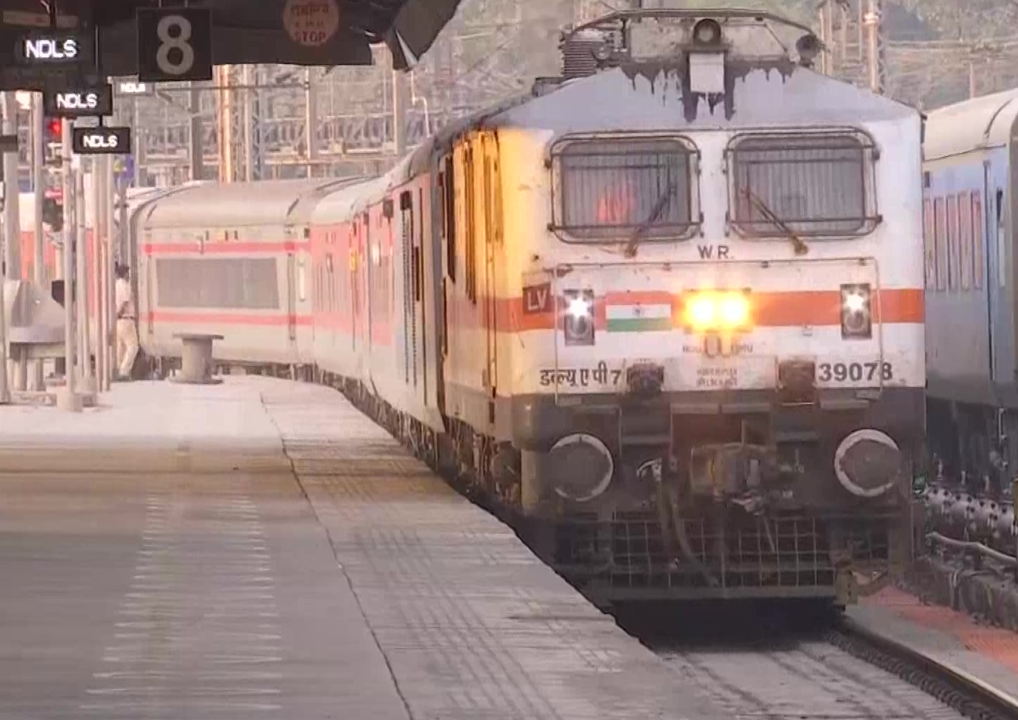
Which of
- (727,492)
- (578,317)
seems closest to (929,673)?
(727,492)

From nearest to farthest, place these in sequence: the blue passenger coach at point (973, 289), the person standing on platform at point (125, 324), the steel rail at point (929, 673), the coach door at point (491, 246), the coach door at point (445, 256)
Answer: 1. the steel rail at point (929, 673)
2. the coach door at point (491, 246)
3. the coach door at point (445, 256)
4. the blue passenger coach at point (973, 289)
5. the person standing on platform at point (125, 324)

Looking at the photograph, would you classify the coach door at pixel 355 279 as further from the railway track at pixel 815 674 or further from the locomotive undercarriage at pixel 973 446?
the railway track at pixel 815 674

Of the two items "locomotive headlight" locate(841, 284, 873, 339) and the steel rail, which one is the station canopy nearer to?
"locomotive headlight" locate(841, 284, 873, 339)

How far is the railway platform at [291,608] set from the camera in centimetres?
970

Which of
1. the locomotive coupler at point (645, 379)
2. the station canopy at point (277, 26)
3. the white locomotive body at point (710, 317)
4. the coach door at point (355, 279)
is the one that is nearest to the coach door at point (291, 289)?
the coach door at point (355, 279)

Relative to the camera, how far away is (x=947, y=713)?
1331 cm

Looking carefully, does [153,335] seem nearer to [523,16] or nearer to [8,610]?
[523,16]

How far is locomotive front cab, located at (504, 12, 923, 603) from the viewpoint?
15.4 m

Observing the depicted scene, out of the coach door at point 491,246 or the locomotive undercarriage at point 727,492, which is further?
the coach door at point 491,246

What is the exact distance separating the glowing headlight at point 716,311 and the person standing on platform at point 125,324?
3639 centimetres

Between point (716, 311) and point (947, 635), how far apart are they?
2.54 meters

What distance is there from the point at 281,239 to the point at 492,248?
27.1 meters

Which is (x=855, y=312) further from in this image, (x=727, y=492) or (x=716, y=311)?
(x=727, y=492)

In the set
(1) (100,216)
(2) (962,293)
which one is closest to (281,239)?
(1) (100,216)
